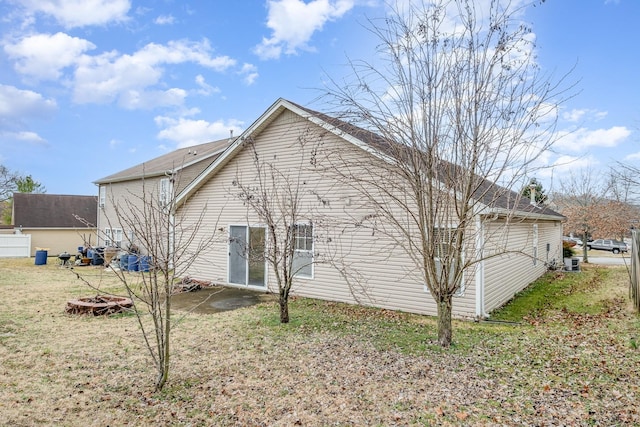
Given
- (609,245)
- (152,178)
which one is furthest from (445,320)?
(609,245)

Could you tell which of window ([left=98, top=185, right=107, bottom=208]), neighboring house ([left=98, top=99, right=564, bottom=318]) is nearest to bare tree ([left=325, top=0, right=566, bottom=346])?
neighboring house ([left=98, top=99, right=564, bottom=318])

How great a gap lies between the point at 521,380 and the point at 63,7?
14.1 meters

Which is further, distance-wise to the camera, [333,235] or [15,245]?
[15,245]

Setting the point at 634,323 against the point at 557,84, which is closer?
the point at 557,84

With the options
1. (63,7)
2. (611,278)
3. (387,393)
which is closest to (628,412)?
(387,393)

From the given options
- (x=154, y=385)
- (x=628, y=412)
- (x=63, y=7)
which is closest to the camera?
(x=628, y=412)

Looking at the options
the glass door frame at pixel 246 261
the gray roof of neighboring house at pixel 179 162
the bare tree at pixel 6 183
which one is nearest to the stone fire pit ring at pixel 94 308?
the glass door frame at pixel 246 261

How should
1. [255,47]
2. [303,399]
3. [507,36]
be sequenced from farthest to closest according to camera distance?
[255,47] → [507,36] → [303,399]

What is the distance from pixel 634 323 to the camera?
6879 mm

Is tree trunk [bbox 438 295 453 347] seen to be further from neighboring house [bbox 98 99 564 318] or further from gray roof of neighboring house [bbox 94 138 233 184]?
gray roof of neighboring house [bbox 94 138 233 184]

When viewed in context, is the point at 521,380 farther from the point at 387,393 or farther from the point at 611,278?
the point at 611,278

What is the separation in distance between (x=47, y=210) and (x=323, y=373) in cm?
2977

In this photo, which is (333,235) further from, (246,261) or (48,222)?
(48,222)

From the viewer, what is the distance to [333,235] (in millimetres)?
9914
